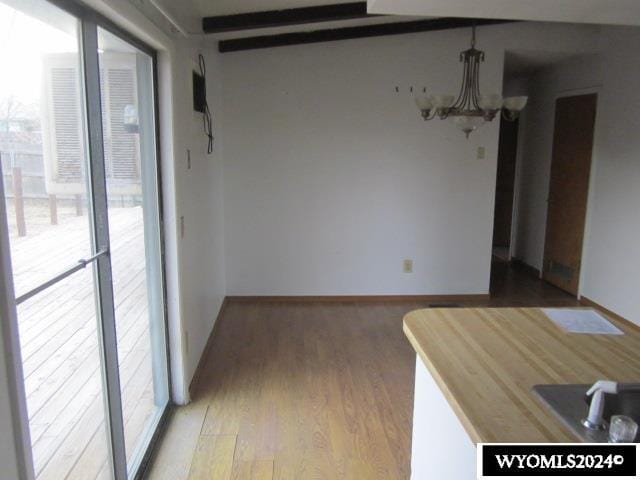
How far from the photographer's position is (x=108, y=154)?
1903mm

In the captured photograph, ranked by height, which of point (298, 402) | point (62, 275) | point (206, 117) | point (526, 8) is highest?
point (526, 8)

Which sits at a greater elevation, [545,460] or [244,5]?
[244,5]

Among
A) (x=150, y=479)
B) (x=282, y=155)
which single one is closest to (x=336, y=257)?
(x=282, y=155)

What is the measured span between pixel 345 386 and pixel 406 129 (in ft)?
7.95

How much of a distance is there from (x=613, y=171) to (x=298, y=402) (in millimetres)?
3382

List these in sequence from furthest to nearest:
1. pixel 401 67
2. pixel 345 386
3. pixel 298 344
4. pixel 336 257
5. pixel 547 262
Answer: pixel 547 262 → pixel 336 257 → pixel 401 67 → pixel 298 344 → pixel 345 386

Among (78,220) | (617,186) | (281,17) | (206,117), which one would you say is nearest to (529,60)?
(617,186)

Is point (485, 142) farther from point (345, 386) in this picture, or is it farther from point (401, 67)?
point (345, 386)

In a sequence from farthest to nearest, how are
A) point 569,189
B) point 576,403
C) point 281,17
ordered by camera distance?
point 569,189, point 281,17, point 576,403

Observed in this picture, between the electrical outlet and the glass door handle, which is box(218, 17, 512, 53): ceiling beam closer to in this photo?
the electrical outlet

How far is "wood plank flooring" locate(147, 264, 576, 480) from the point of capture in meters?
2.27

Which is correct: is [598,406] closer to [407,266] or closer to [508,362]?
[508,362]

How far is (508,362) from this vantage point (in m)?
1.43

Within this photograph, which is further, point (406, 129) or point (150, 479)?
point (406, 129)
